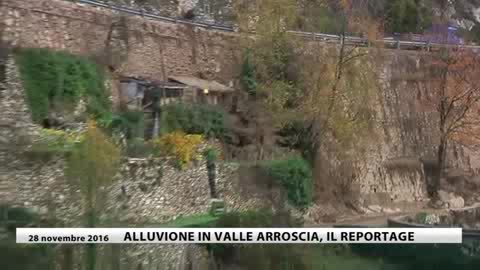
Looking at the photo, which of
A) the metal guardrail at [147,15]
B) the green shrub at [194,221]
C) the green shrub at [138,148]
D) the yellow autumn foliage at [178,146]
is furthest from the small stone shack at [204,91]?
the green shrub at [194,221]

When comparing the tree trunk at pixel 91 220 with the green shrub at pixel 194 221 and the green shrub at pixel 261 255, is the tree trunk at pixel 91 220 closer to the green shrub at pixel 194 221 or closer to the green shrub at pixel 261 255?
the green shrub at pixel 261 255

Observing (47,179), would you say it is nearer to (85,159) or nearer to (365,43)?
(85,159)

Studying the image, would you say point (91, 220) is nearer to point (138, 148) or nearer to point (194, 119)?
point (138, 148)

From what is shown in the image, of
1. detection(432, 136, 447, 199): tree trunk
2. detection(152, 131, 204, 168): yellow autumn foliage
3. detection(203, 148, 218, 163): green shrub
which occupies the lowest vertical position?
detection(432, 136, 447, 199): tree trunk

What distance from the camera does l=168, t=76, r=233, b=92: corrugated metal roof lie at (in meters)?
29.9

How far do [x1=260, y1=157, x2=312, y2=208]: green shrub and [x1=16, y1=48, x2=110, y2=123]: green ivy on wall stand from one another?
5.48 metres

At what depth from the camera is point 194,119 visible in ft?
89.0

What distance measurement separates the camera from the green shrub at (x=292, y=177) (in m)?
26.8

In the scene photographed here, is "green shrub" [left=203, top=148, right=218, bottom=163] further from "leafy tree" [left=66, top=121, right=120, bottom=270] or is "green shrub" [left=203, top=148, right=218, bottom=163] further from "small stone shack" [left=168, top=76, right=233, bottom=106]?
"leafy tree" [left=66, top=121, right=120, bottom=270]

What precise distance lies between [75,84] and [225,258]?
24.2ft

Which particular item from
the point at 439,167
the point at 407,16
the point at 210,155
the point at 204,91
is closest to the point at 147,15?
the point at 204,91

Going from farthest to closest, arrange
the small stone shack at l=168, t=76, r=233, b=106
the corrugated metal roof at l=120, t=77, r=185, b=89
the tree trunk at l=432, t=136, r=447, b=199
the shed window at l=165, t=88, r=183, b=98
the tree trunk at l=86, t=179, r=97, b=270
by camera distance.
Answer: the tree trunk at l=432, t=136, r=447, b=199
the small stone shack at l=168, t=76, r=233, b=106
the shed window at l=165, t=88, r=183, b=98
the corrugated metal roof at l=120, t=77, r=185, b=89
the tree trunk at l=86, t=179, r=97, b=270
